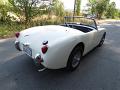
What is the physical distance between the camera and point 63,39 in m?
3.14

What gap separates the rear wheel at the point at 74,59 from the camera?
3373 mm

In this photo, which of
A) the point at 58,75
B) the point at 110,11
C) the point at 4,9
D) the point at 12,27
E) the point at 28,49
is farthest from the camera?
the point at 110,11

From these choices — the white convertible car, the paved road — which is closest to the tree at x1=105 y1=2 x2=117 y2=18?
the paved road

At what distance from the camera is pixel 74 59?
3.60 metres

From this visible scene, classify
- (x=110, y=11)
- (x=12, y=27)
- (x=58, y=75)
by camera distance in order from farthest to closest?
(x=110, y=11) → (x=12, y=27) → (x=58, y=75)

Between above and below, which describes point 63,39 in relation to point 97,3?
below

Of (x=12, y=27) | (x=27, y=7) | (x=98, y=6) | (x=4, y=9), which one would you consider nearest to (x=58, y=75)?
(x=12, y=27)

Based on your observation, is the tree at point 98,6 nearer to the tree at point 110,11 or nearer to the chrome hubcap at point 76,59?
the tree at point 110,11

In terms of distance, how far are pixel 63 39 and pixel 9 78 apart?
4.57 feet

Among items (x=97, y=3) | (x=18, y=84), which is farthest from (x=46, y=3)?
(x=97, y=3)

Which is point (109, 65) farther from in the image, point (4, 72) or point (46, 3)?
point (46, 3)

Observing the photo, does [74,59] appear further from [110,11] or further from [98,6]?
[110,11]

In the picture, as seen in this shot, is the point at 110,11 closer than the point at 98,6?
No

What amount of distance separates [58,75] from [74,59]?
0.53 metres
